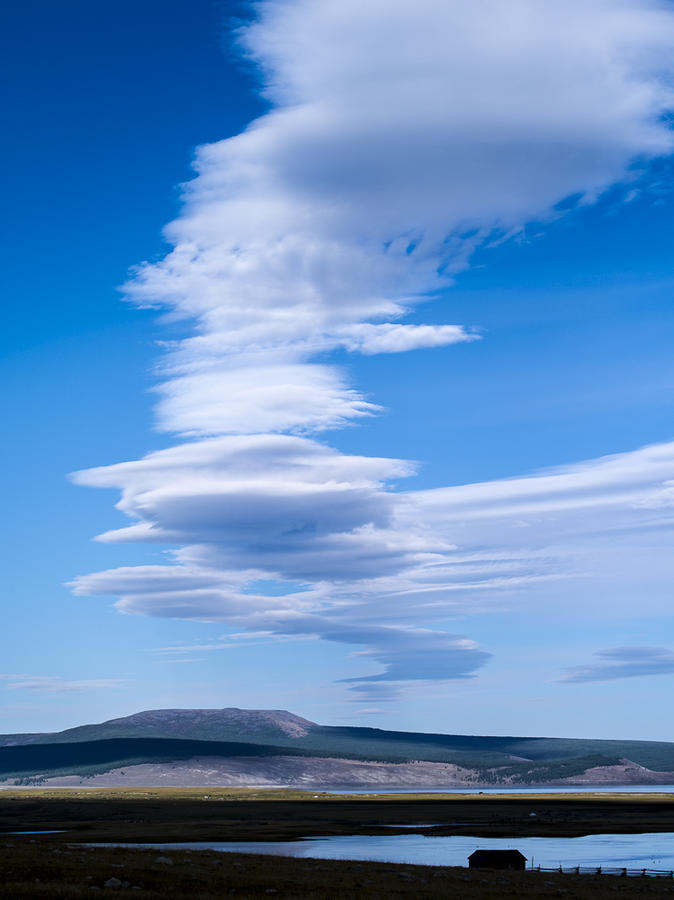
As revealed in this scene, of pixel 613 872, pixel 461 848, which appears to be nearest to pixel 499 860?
pixel 613 872

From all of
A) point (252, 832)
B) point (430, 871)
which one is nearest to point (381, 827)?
point (252, 832)

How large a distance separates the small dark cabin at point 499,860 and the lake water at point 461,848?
19.4 feet

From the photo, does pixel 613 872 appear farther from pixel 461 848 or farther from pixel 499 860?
pixel 461 848

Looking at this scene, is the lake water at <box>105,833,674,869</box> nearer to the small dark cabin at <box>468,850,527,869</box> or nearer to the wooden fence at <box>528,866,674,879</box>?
the wooden fence at <box>528,866,674,879</box>

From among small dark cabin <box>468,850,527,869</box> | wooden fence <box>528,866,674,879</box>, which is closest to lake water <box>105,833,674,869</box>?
wooden fence <box>528,866,674,879</box>

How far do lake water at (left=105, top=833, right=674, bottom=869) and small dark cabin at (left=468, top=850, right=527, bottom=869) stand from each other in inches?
233

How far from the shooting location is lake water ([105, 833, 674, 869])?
8638cm

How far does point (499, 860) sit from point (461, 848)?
3152 centimetres

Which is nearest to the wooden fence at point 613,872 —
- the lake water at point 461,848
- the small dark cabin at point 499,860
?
the small dark cabin at point 499,860

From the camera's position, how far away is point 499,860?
7256 centimetres

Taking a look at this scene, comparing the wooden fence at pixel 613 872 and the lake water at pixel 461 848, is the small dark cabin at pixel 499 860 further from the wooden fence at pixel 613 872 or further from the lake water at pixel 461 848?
the lake water at pixel 461 848

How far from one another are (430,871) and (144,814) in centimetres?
13353

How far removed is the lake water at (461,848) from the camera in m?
86.4

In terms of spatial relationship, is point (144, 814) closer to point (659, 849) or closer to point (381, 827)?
point (381, 827)
